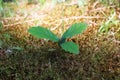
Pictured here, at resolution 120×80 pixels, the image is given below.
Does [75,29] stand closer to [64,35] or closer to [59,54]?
[64,35]

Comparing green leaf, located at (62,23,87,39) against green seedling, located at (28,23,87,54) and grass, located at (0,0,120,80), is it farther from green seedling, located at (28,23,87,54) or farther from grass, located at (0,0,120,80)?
grass, located at (0,0,120,80)

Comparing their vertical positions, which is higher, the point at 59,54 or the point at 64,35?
the point at 64,35

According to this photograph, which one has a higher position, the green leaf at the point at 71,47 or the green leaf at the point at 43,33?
the green leaf at the point at 43,33

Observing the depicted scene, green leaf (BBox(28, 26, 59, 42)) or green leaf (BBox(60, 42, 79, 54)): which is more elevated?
green leaf (BBox(28, 26, 59, 42))

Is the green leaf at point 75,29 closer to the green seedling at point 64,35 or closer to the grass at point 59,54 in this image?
the green seedling at point 64,35

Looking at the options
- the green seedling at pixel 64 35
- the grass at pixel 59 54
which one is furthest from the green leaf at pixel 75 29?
the grass at pixel 59 54

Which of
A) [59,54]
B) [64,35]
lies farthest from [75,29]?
[59,54]

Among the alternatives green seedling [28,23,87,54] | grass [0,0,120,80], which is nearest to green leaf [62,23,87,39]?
green seedling [28,23,87,54]
